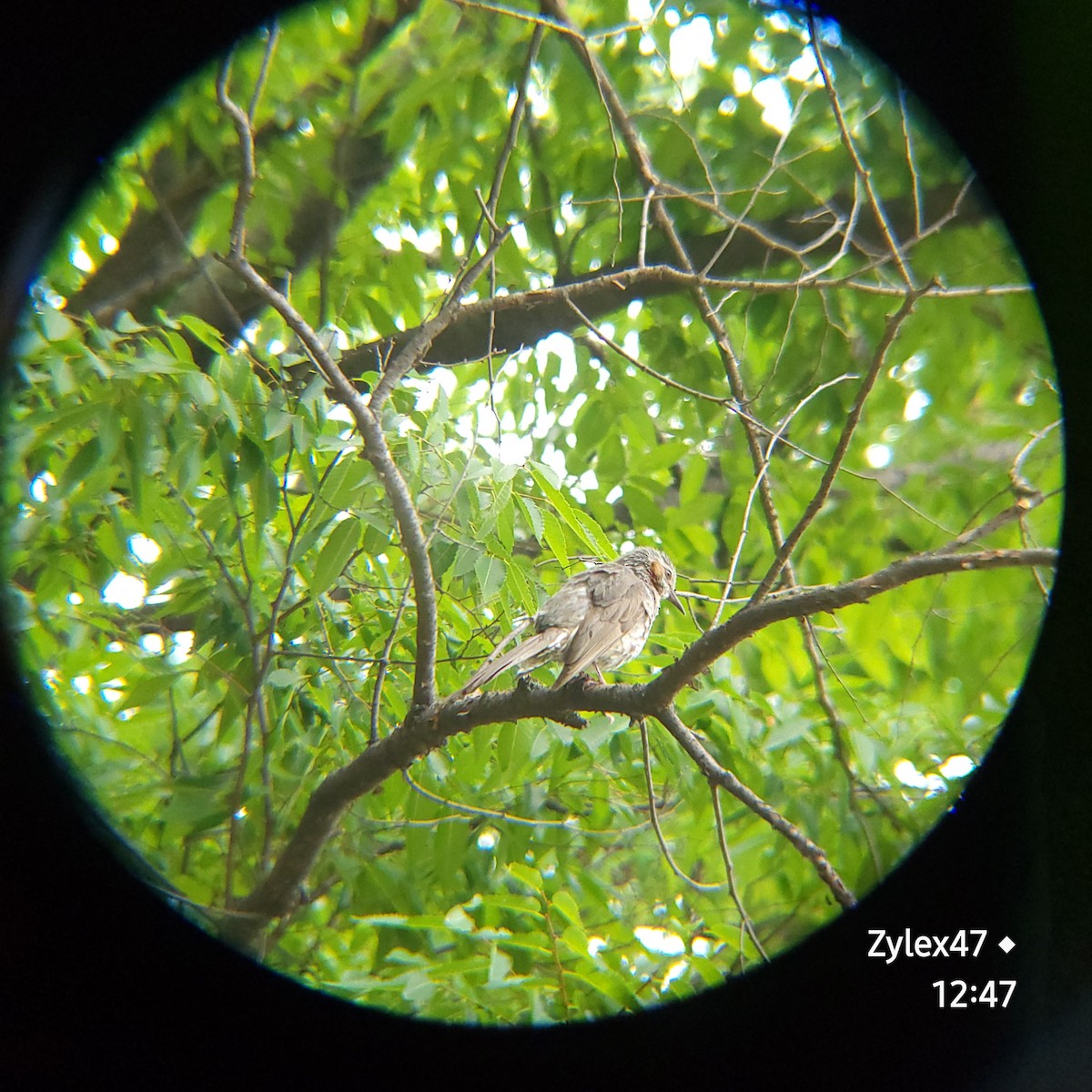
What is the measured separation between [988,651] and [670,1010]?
4.72ft

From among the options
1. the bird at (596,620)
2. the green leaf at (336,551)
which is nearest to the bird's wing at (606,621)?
the bird at (596,620)

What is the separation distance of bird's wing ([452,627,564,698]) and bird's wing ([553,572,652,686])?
0.20 ft

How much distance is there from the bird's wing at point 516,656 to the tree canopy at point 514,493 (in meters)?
0.05

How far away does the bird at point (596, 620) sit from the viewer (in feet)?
8.38

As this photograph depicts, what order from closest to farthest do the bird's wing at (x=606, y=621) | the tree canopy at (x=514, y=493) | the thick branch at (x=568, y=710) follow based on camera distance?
the thick branch at (x=568, y=710) → the tree canopy at (x=514, y=493) → the bird's wing at (x=606, y=621)

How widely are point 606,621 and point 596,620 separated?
1.4 inches

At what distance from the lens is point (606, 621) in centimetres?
271

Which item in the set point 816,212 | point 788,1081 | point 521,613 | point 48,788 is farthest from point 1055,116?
point 48,788
